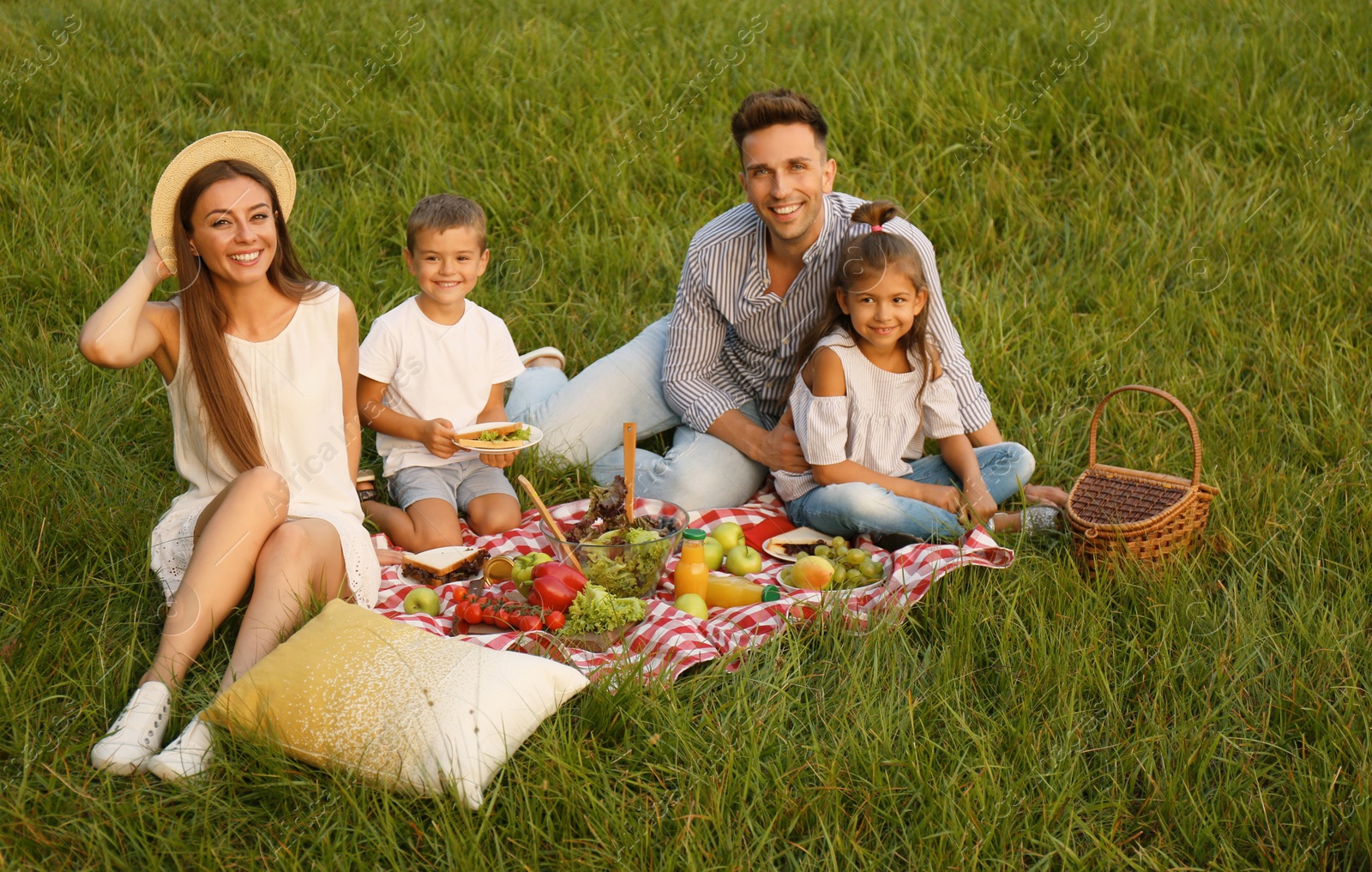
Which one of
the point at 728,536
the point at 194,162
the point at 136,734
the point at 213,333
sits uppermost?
the point at 194,162

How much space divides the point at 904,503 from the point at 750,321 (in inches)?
38.5

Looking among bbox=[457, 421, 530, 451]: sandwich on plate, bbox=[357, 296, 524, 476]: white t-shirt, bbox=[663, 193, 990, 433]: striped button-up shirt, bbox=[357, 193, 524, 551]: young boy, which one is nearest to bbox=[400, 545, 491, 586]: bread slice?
bbox=[357, 193, 524, 551]: young boy

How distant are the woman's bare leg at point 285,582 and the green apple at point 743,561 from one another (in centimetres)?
130

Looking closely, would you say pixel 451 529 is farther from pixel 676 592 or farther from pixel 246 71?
pixel 246 71

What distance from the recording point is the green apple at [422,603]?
352cm

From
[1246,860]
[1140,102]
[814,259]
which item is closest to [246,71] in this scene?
[814,259]

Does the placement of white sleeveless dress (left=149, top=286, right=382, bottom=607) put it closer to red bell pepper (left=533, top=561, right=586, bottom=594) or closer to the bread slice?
the bread slice

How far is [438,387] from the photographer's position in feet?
13.6

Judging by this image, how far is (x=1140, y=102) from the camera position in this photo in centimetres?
623

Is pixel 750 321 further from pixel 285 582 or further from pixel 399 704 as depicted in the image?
pixel 399 704

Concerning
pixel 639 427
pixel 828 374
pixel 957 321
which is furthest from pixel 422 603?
pixel 957 321

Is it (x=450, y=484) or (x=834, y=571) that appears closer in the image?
(x=834, y=571)

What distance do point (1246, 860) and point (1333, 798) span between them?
1.01 ft

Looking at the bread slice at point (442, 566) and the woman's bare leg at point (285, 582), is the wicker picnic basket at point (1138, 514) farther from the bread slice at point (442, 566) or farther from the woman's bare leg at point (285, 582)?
the woman's bare leg at point (285, 582)
